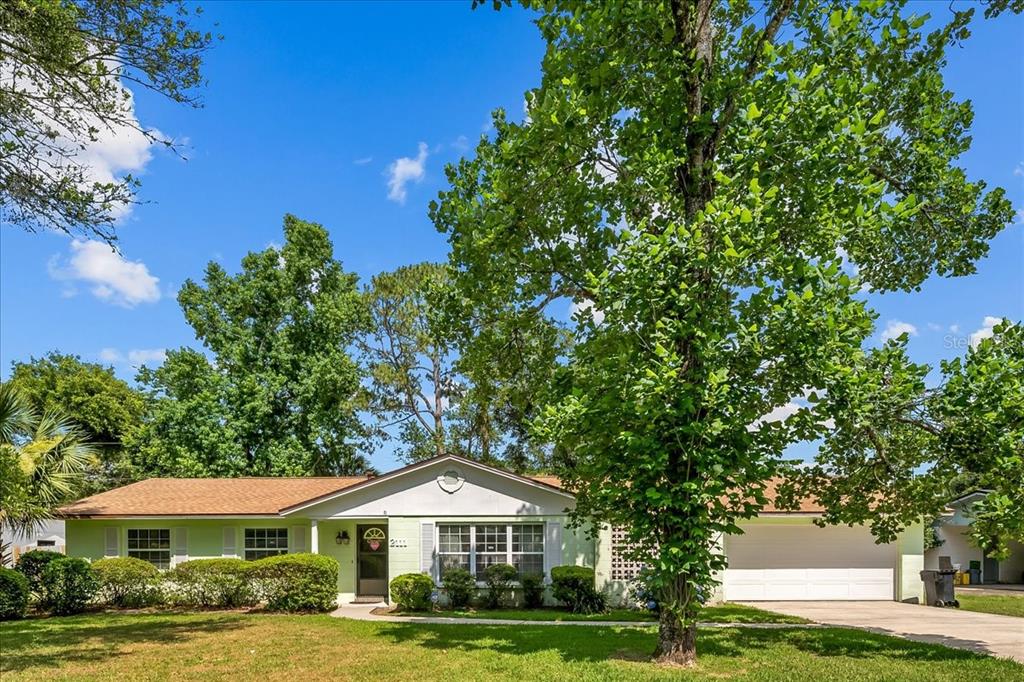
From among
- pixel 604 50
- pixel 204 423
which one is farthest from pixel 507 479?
pixel 204 423

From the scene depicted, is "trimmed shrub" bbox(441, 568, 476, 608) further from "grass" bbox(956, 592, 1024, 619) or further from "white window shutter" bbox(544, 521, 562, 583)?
"grass" bbox(956, 592, 1024, 619)

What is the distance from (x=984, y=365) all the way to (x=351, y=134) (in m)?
13.7

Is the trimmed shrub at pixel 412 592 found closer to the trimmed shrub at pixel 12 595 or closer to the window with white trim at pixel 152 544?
the window with white trim at pixel 152 544

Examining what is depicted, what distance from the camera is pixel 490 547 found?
1806 cm

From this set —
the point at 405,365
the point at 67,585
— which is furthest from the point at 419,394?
the point at 67,585

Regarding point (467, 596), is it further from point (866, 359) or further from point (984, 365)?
point (984, 365)

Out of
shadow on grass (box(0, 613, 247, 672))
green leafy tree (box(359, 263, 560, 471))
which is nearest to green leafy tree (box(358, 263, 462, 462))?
green leafy tree (box(359, 263, 560, 471))

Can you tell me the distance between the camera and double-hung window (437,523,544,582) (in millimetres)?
17938

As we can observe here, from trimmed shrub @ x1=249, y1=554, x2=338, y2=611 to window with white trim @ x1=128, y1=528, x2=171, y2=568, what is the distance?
11.1ft

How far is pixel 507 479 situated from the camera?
18172mm

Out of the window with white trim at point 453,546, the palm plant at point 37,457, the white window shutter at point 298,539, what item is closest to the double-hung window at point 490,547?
the window with white trim at point 453,546

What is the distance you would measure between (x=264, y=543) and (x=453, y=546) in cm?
544

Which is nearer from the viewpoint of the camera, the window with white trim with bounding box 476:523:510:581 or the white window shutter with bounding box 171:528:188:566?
the window with white trim with bounding box 476:523:510:581

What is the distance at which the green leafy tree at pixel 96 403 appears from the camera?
32.8 m
